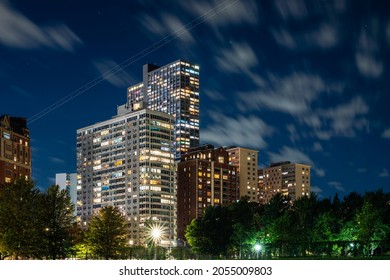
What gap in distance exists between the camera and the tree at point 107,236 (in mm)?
134000

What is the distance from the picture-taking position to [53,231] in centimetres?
11075

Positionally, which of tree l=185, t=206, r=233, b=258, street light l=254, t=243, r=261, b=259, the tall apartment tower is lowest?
street light l=254, t=243, r=261, b=259

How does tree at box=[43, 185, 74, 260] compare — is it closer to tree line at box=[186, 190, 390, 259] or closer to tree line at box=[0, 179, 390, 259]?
tree line at box=[0, 179, 390, 259]

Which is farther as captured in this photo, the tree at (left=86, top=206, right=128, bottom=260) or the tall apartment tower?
the tall apartment tower

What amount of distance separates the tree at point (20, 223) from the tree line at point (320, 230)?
50166 millimetres

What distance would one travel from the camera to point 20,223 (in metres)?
104

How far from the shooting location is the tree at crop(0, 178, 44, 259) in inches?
4001

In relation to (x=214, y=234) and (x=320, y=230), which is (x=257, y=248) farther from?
(x=320, y=230)

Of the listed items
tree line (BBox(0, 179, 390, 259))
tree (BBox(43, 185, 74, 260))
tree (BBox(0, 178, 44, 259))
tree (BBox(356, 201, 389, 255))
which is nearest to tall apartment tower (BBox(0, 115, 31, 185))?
tree line (BBox(0, 179, 390, 259))

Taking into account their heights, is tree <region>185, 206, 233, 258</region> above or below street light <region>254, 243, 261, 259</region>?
above

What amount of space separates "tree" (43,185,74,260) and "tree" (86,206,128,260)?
19492mm
